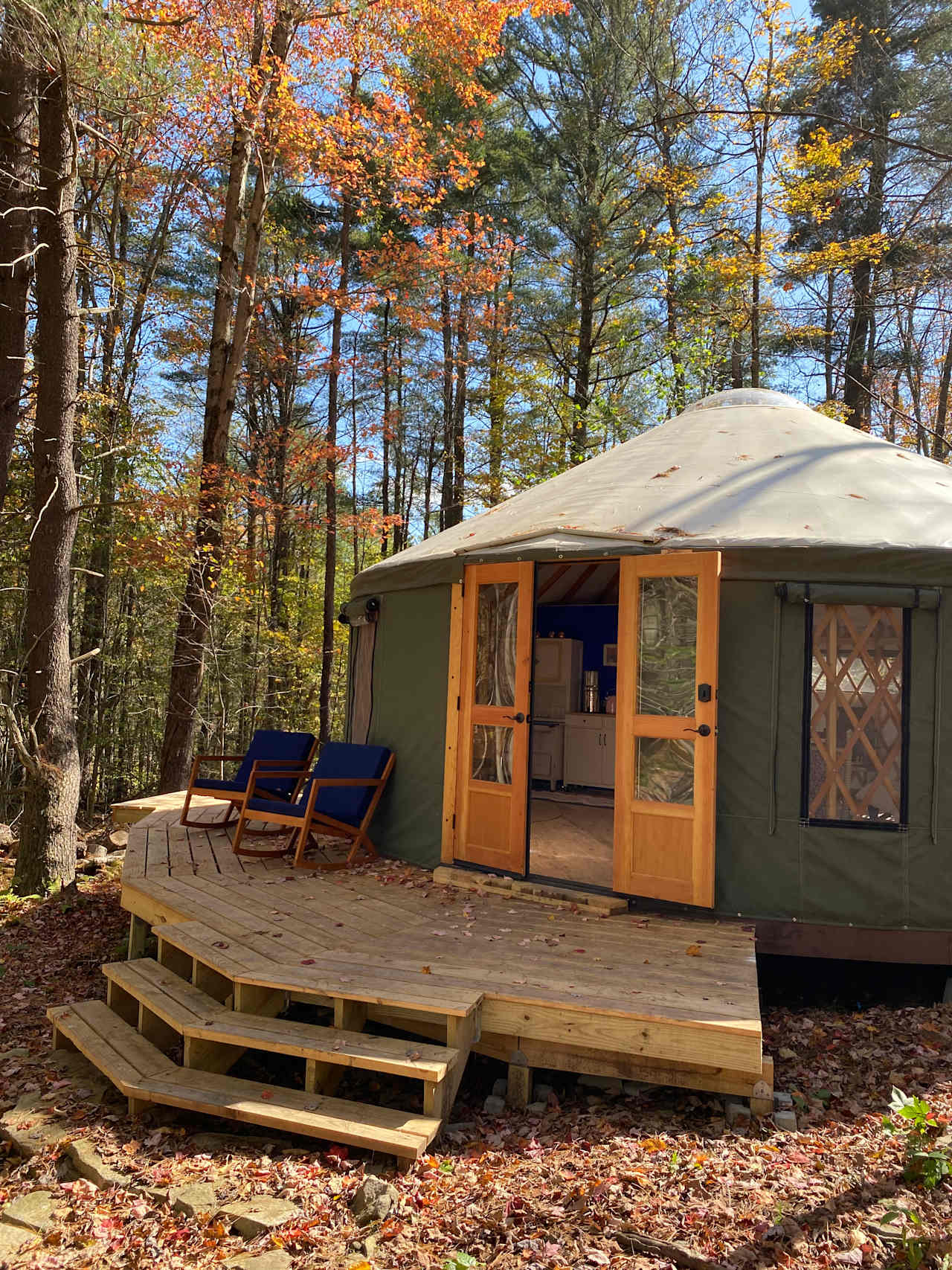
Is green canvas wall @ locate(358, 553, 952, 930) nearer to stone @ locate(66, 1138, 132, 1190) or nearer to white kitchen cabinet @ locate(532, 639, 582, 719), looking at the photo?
stone @ locate(66, 1138, 132, 1190)

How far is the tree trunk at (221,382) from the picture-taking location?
729cm

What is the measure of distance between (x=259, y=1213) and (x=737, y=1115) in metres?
1.56

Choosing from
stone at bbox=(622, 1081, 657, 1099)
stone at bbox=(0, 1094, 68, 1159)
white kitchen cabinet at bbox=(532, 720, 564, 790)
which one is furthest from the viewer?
white kitchen cabinet at bbox=(532, 720, 564, 790)

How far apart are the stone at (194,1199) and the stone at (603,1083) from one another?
4.60 ft

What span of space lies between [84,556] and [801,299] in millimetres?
11000

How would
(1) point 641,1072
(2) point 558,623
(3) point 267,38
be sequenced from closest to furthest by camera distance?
(1) point 641,1072 < (3) point 267,38 < (2) point 558,623

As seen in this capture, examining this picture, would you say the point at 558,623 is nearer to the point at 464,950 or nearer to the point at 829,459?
the point at 829,459

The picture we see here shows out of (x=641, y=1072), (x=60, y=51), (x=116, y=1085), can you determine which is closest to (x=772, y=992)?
(x=641, y=1072)

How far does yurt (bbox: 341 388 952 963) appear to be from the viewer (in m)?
4.07

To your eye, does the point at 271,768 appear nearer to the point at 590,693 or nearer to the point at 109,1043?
the point at 109,1043

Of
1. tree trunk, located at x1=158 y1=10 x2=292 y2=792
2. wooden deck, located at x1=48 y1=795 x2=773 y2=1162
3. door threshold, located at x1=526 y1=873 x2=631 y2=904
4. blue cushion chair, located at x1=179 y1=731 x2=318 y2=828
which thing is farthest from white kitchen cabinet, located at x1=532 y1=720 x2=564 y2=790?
wooden deck, located at x1=48 y1=795 x2=773 y2=1162

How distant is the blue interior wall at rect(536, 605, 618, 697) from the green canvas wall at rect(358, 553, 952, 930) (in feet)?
13.6

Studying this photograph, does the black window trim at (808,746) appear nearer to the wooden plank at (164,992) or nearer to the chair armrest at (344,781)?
the chair armrest at (344,781)

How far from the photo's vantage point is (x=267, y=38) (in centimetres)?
736
